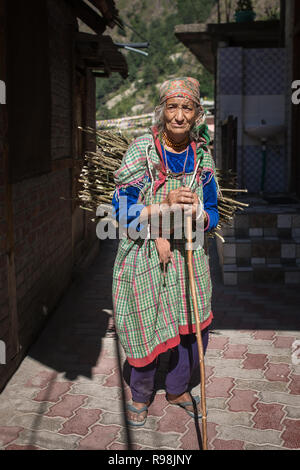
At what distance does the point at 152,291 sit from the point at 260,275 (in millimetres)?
4257

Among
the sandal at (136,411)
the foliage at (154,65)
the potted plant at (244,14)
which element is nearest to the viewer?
the sandal at (136,411)

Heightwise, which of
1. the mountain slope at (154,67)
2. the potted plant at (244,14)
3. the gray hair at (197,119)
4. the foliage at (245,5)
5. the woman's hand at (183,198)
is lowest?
the woman's hand at (183,198)

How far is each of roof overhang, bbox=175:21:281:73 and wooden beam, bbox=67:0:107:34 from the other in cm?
440

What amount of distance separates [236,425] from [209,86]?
68299 millimetres

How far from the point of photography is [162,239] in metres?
3.46

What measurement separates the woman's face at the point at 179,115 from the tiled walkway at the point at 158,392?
2.05 metres

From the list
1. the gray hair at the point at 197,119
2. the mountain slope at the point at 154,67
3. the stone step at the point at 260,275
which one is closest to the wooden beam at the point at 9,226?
the gray hair at the point at 197,119

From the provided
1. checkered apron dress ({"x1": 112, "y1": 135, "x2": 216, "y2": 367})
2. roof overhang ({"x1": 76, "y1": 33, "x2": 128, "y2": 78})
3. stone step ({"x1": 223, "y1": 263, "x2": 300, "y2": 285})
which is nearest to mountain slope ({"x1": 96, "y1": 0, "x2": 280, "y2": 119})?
roof overhang ({"x1": 76, "y1": 33, "x2": 128, "y2": 78})

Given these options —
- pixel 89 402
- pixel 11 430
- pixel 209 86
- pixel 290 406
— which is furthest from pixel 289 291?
pixel 209 86

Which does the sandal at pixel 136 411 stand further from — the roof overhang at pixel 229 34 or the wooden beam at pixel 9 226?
the roof overhang at pixel 229 34

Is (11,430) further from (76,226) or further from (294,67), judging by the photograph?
(294,67)

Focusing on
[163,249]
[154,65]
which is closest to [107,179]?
[163,249]

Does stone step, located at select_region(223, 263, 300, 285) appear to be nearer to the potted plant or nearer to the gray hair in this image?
the gray hair

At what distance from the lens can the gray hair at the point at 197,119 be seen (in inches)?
137
